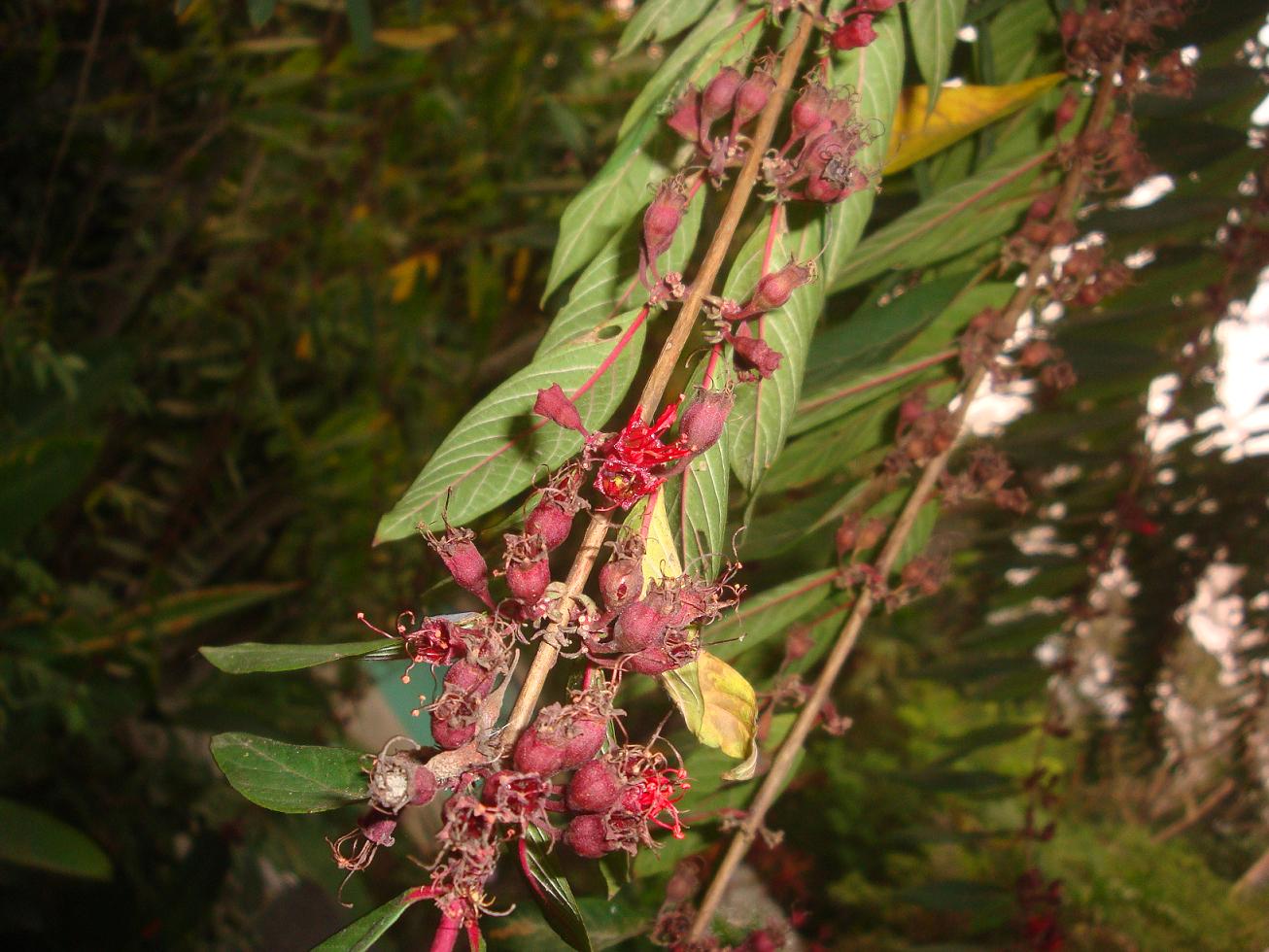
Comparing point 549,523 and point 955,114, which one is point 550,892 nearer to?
point 549,523

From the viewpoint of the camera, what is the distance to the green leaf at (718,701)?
49 centimetres

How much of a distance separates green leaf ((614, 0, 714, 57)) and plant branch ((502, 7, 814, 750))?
0.29 feet

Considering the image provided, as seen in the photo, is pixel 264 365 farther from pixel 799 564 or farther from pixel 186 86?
pixel 799 564

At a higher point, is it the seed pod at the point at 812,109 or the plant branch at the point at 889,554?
the seed pod at the point at 812,109

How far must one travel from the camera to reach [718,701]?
19.7 inches

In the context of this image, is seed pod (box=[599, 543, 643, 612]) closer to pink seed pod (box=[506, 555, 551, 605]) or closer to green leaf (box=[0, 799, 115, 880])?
pink seed pod (box=[506, 555, 551, 605])

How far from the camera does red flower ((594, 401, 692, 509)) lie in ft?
1.58

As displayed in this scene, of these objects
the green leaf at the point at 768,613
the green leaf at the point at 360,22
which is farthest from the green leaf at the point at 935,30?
the green leaf at the point at 360,22

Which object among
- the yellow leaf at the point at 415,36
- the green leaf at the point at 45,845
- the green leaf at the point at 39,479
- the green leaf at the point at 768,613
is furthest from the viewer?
the yellow leaf at the point at 415,36

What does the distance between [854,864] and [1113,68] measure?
3.42 m

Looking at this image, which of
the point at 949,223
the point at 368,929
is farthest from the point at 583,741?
the point at 949,223

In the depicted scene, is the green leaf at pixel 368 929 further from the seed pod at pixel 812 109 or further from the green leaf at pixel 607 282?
the seed pod at pixel 812 109

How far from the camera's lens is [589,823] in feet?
1.56

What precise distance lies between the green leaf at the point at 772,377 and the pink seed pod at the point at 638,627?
0.41 feet
